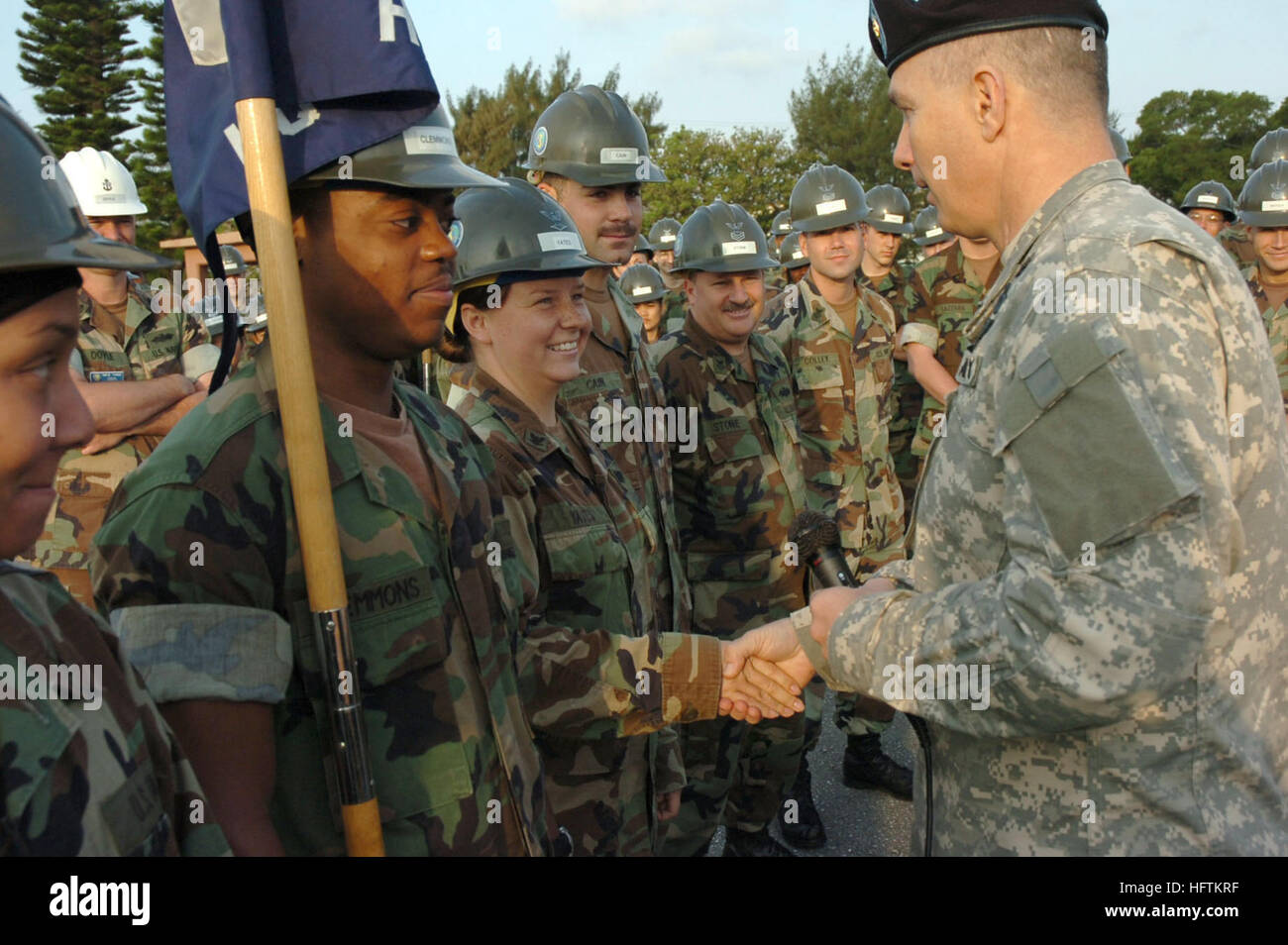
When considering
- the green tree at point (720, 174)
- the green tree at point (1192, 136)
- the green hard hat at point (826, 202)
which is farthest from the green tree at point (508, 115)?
the green hard hat at point (826, 202)

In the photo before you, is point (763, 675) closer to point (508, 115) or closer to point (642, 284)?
point (642, 284)

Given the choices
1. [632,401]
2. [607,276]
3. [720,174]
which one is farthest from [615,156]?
[720,174]

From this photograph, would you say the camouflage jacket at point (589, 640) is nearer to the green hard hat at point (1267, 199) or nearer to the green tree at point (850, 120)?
the green hard hat at point (1267, 199)

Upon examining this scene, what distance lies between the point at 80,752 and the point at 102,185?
599 centimetres

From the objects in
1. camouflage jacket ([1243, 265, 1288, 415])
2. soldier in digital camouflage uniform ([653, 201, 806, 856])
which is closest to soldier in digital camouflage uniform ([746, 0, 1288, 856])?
soldier in digital camouflage uniform ([653, 201, 806, 856])

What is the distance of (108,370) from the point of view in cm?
568

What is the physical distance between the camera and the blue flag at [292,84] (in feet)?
6.11

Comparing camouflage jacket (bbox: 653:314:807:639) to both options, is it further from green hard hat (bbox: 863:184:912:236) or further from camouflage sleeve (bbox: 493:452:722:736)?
green hard hat (bbox: 863:184:912:236)

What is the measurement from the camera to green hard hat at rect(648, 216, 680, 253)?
55.5ft

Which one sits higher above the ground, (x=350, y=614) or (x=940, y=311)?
(x=940, y=311)

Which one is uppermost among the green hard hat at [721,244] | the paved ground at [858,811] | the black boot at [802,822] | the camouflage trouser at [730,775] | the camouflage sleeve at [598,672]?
the green hard hat at [721,244]

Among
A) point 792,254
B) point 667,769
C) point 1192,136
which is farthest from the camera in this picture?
point 1192,136

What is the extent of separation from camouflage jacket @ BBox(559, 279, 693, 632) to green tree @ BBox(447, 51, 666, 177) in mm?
36873
